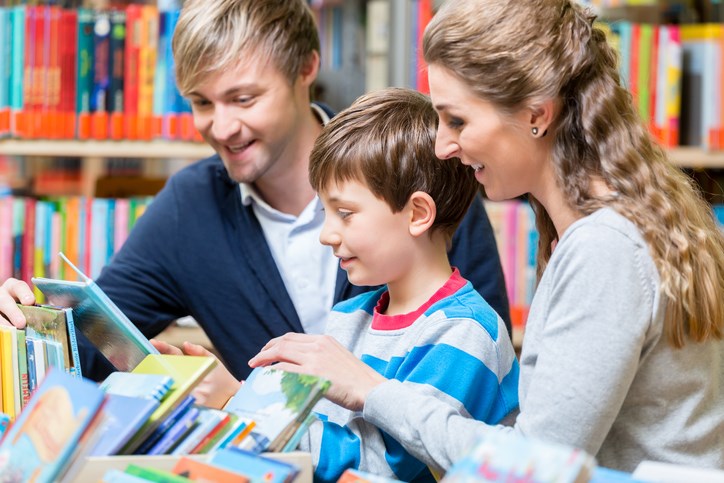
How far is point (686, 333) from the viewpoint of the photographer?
43.5 inches

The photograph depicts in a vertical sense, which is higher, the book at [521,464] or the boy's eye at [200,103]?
the boy's eye at [200,103]

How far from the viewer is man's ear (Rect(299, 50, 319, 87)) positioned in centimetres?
187

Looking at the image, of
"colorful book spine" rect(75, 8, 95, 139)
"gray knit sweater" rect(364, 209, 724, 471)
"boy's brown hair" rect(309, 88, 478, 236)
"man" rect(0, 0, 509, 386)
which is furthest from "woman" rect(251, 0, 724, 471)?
"colorful book spine" rect(75, 8, 95, 139)

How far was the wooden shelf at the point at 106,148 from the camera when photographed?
2398 millimetres

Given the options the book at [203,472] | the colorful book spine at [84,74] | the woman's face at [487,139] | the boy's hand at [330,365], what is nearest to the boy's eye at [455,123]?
the woman's face at [487,139]

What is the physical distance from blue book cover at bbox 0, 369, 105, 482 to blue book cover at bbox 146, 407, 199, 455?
12cm

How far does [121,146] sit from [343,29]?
670mm

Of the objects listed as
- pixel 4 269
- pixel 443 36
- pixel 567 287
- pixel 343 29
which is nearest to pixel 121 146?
pixel 4 269

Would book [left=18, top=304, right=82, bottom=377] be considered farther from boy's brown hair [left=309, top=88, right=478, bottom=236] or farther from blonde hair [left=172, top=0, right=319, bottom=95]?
blonde hair [left=172, top=0, right=319, bottom=95]

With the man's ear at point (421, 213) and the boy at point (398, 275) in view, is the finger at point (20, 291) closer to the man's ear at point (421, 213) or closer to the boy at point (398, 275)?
the boy at point (398, 275)

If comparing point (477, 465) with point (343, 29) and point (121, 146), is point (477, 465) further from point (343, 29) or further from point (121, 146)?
point (343, 29)

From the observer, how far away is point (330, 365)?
46.4 inches

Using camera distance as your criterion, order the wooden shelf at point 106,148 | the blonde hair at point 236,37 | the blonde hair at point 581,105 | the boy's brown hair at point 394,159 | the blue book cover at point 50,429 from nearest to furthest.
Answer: the blue book cover at point 50,429
the blonde hair at point 581,105
the boy's brown hair at point 394,159
the blonde hair at point 236,37
the wooden shelf at point 106,148

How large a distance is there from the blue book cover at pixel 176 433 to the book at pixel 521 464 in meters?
0.33
